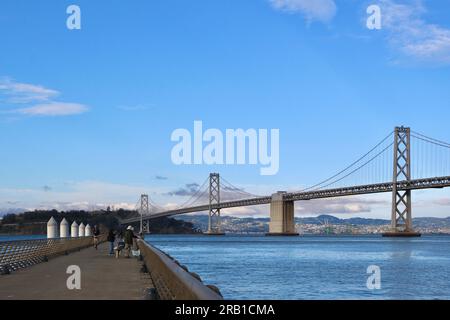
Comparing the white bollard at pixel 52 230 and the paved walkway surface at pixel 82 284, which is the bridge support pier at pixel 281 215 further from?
the paved walkway surface at pixel 82 284

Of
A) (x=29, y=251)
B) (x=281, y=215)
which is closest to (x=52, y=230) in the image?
(x=29, y=251)

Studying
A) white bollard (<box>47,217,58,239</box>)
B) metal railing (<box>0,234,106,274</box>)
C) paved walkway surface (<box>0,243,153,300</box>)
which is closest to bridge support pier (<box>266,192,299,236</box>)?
metal railing (<box>0,234,106,274</box>)

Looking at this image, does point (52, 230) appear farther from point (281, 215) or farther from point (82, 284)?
point (281, 215)

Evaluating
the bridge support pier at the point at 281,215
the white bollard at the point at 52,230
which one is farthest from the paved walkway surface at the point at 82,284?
the bridge support pier at the point at 281,215

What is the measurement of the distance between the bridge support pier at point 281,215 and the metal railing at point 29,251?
86389 millimetres

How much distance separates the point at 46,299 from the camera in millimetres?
11797

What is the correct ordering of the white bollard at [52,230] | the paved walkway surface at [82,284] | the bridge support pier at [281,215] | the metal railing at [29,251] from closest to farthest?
1. the paved walkway surface at [82,284]
2. the metal railing at [29,251]
3. the white bollard at [52,230]
4. the bridge support pier at [281,215]

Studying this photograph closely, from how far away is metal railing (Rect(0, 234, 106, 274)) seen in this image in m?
19.2

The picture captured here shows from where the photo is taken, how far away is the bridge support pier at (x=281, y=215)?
119675 mm

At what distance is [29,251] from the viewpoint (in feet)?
76.2
